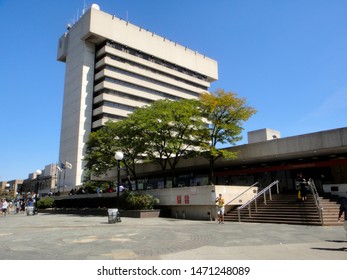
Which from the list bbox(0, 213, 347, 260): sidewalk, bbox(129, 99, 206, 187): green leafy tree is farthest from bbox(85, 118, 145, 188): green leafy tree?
bbox(0, 213, 347, 260): sidewalk

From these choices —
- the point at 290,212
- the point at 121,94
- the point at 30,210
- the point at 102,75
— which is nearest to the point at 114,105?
the point at 121,94

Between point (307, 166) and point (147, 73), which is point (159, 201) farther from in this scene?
point (147, 73)

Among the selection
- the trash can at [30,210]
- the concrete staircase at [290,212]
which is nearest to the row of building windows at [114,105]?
the trash can at [30,210]

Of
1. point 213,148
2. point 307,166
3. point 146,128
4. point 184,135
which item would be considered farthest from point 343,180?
point 146,128

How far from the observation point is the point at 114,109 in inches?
2886

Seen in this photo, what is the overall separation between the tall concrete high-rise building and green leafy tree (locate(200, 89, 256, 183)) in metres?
46.8

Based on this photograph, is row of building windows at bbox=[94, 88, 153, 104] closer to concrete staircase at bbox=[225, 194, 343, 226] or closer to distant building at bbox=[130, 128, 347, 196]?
distant building at bbox=[130, 128, 347, 196]

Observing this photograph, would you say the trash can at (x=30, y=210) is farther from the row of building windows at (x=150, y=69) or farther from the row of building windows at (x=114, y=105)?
the row of building windows at (x=150, y=69)

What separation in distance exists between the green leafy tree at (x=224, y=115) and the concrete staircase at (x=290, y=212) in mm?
6012

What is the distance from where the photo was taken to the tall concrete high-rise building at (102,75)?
72.7 meters

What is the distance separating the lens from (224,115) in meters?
27.8

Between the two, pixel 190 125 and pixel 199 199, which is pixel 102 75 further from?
pixel 199 199

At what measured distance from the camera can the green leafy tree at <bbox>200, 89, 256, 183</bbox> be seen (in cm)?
2719

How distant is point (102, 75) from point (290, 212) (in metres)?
62.6
